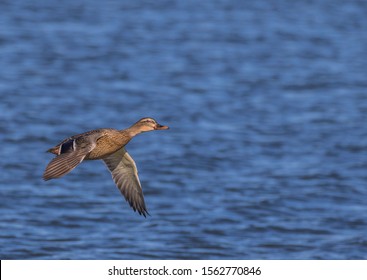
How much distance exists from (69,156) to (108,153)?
0.75 meters

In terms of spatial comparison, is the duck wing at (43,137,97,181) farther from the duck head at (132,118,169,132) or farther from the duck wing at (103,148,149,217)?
the duck wing at (103,148,149,217)

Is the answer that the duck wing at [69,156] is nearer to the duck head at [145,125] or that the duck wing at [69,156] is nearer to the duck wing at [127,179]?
the duck head at [145,125]

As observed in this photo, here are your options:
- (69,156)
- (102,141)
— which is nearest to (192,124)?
(102,141)

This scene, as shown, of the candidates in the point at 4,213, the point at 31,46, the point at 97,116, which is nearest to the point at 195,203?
the point at 4,213

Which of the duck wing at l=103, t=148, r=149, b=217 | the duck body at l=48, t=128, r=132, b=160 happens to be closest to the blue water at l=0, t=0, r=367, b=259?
the duck wing at l=103, t=148, r=149, b=217

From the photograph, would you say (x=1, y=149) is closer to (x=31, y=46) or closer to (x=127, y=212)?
(x=127, y=212)

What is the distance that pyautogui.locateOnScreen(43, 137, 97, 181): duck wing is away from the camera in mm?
8578

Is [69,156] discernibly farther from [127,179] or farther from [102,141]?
[127,179]

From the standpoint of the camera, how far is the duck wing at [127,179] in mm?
10703

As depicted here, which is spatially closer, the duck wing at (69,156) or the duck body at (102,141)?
the duck wing at (69,156)

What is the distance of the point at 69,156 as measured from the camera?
29.5 ft

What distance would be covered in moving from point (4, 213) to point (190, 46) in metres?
15.4

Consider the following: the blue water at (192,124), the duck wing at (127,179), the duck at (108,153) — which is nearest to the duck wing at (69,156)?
the duck at (108,153)

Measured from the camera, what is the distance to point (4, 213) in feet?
51.6
